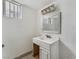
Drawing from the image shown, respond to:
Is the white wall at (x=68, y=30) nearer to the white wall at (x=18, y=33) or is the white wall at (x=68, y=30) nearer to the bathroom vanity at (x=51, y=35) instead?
the bathroom vanity at (x=51, y=35)

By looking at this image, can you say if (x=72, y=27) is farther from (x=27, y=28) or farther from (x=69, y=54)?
(x=27, y=28)

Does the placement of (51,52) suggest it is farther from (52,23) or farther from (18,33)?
(18,33)

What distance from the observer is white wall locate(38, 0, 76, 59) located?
1.59 metres

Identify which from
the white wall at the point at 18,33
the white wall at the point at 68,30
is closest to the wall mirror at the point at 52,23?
the white wall at the point at 68,30

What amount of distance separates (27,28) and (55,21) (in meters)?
1.31

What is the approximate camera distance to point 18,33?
7.60 feet

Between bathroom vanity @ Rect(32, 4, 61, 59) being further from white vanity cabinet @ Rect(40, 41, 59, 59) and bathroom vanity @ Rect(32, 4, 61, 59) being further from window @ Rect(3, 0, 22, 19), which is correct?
window @ Rect(3, 0, 22, 19)

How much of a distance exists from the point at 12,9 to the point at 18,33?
0.92 m

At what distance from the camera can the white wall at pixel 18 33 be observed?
1927mm

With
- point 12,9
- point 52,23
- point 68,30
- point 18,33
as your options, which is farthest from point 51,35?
point 12,9

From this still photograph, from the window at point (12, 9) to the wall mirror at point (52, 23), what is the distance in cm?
A: 108

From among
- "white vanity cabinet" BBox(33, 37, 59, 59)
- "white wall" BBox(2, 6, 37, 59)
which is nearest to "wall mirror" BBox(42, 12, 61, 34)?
"white vanity cabinet" BBox(33, 37, 59, 59)

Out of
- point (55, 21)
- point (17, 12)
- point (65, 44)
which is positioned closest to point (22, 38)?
point (17, 12)

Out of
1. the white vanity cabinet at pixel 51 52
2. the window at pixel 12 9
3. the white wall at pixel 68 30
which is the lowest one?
the white vanity cabinet at pixel 51 52
